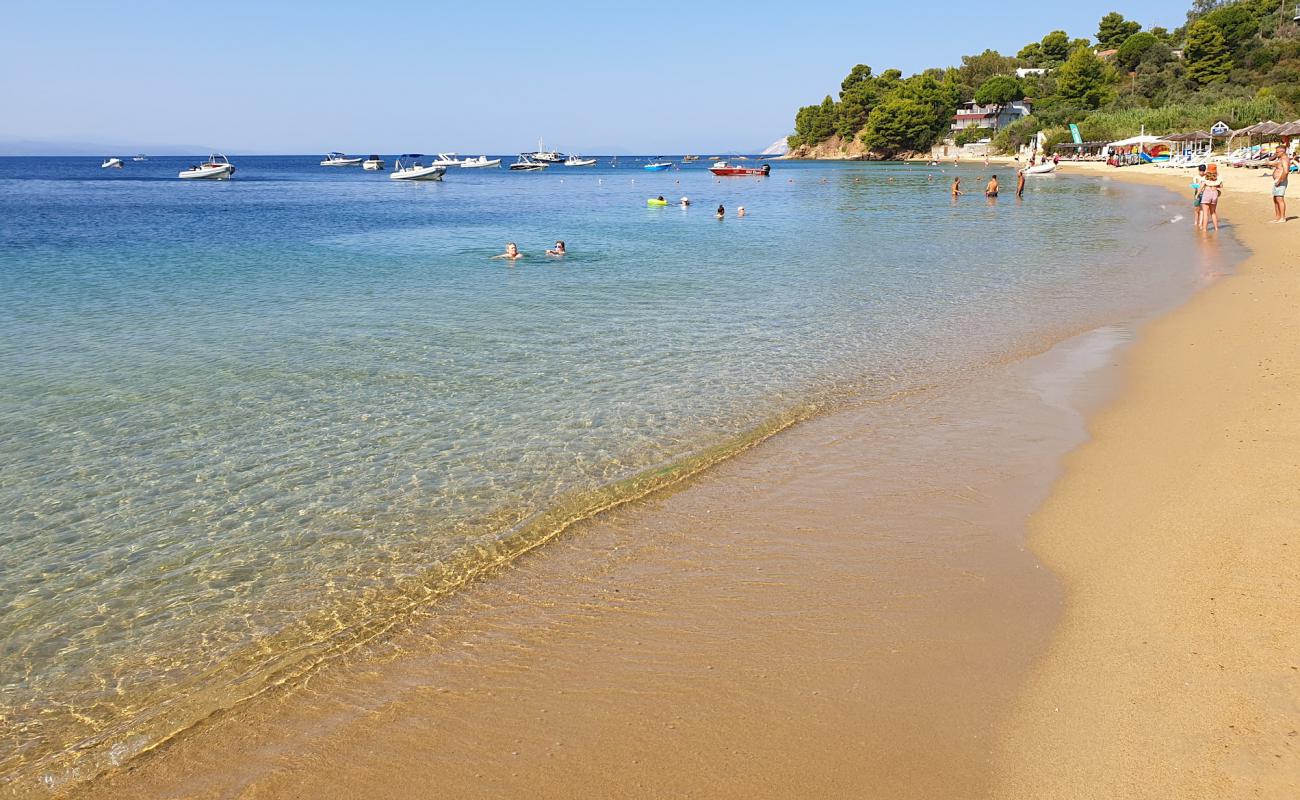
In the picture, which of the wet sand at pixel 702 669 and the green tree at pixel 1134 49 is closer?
the wet sand at pixel 702 669

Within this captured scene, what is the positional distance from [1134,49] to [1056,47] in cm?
3302

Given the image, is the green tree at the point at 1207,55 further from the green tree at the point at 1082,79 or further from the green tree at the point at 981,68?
the green tree at the point at 981,68

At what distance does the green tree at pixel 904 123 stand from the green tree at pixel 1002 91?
9.76 meters

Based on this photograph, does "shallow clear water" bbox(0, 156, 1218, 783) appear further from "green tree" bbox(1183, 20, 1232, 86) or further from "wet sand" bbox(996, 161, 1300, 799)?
"green tree" bbox(1183, 20, 1232, 86)

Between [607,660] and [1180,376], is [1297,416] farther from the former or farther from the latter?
[607,660]

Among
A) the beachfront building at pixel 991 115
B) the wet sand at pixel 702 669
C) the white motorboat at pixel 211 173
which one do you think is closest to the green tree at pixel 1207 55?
the beachfront building at pixel 991 115

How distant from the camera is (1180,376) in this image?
11.6 meters

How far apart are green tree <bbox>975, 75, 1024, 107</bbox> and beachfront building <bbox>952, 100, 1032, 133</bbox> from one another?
1.32 meters

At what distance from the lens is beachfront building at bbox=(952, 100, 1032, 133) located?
142250mm

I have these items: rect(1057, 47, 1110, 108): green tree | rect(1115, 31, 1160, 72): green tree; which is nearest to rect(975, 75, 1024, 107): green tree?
rect(1057, 47, 1110, 108): green tree

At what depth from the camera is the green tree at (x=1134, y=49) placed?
130875mm

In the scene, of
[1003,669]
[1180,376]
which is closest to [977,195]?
[1180,376]

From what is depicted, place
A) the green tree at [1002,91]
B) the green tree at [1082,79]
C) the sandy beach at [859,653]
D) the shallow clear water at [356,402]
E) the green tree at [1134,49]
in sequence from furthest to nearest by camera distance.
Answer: the green tree at [1002,91]
the green tree at [1134,49]
the green tree at [1082,79]
the shallow clear water at [356,402]
the sandy beach at [859,653]

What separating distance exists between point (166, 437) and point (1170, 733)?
10.8m
